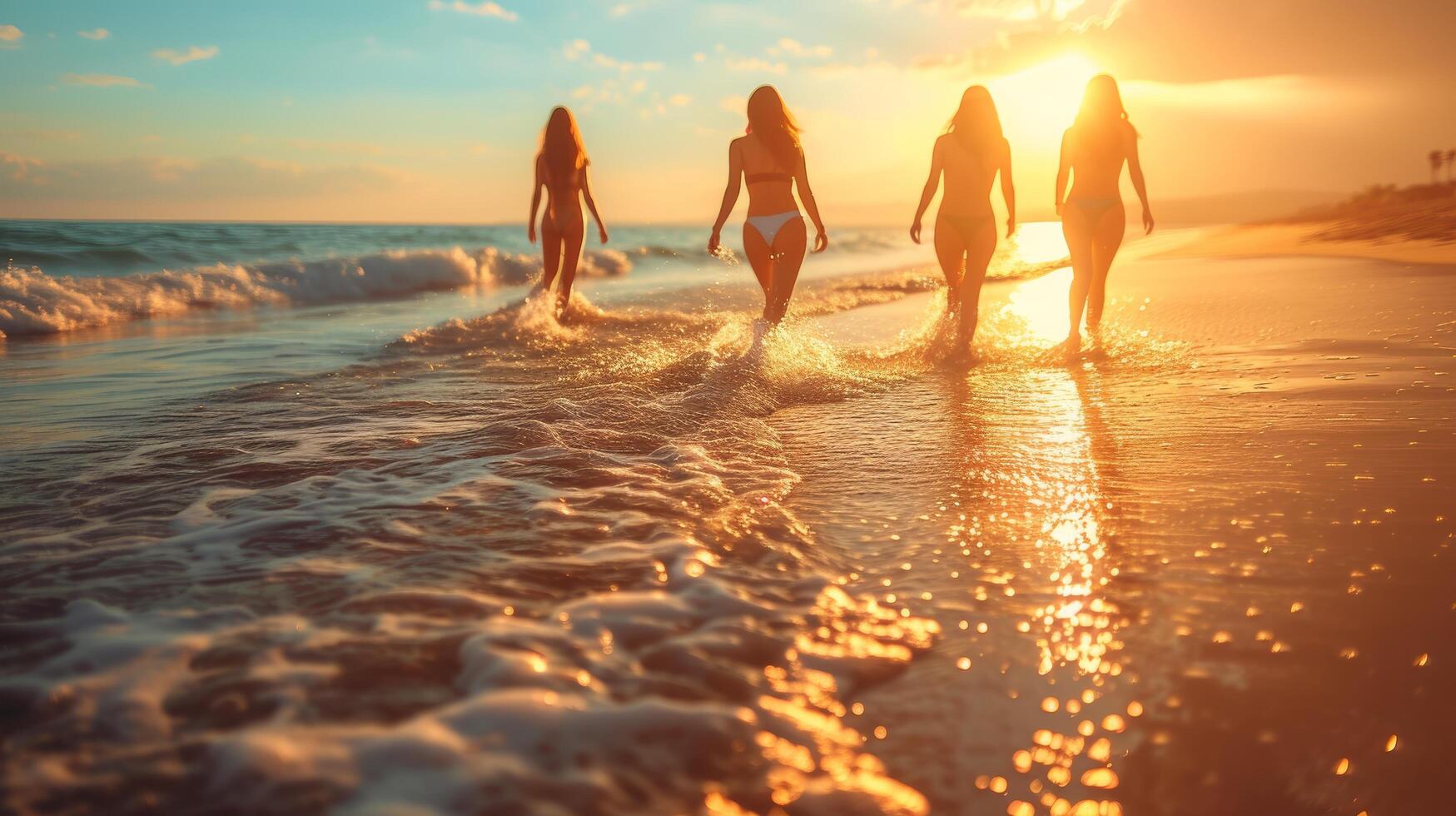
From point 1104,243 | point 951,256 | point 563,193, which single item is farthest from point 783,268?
point 563,193

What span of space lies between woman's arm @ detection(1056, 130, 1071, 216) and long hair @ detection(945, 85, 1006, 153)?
2.24 feet

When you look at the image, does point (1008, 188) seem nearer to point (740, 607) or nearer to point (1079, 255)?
point (1079, 255)

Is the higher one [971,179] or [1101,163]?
[1101,163]

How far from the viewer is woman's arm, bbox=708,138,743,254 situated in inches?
300

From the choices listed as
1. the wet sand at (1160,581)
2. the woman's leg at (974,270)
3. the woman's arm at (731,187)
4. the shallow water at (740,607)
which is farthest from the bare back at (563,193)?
the wet sand at (1160,581)

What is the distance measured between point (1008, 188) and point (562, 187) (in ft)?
17.3

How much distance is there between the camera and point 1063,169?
26.6 ft

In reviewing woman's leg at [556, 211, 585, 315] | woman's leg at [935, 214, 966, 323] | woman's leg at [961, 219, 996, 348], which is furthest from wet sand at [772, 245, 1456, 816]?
woman's leg at [556, 211, 585, 315]

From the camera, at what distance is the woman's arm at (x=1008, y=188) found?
784 cm

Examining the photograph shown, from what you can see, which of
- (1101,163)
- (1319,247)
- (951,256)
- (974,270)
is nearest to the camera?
(974,270)

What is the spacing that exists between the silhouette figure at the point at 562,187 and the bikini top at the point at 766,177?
3.34 m

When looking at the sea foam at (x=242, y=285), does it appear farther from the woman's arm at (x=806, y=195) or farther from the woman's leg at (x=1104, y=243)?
the woman's leg at (x=1104, y=243)

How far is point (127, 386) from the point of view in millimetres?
6613

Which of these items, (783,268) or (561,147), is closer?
(783,268)
